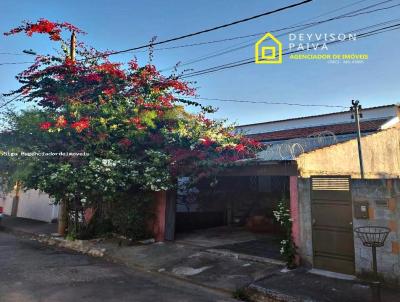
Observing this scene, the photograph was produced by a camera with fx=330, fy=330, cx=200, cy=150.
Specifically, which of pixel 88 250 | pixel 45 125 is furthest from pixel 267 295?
pixel 45 125

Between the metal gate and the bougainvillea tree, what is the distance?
3070 millimetres

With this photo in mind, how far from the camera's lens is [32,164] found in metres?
9.88

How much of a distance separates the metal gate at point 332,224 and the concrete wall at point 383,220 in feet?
0.79

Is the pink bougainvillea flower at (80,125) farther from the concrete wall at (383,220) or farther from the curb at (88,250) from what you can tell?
the concrete wall at (383,220)

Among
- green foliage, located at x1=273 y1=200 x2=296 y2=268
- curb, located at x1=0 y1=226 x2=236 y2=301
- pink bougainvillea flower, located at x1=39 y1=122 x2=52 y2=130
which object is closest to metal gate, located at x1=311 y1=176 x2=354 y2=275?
green foliage, located at x1=273 y1=200 x2=296 y2=268

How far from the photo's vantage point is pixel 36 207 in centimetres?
1773

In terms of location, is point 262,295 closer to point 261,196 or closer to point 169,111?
point 169,111

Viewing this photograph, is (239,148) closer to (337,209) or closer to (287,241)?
(287,241)

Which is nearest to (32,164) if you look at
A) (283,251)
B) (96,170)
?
(96,170)

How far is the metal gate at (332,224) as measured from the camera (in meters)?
6.79

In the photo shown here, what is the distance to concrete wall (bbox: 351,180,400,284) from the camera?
600cm

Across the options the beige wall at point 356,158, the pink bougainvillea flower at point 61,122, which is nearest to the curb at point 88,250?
the beige wall at point 356,158

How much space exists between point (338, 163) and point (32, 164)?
9.11 meters

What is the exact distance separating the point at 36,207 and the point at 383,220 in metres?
16.9
